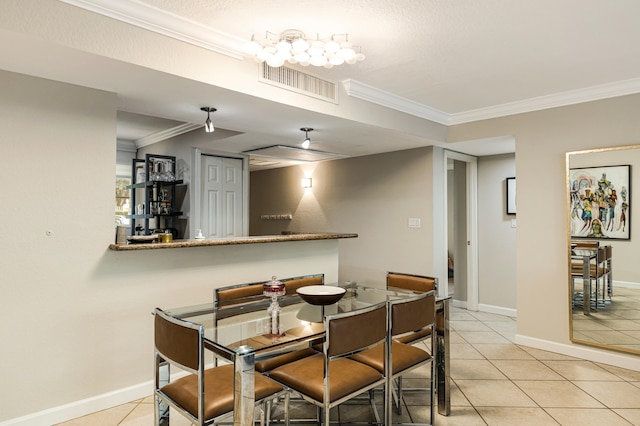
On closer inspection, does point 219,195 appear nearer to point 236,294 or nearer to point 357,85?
point 357,85

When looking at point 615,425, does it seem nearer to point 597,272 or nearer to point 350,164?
point 597,272

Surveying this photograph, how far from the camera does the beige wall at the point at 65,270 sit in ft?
7.42

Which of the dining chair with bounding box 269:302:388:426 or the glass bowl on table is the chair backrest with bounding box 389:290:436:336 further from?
the glass bowl on table

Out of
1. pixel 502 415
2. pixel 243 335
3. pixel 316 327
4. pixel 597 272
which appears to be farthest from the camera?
pixel 597 272

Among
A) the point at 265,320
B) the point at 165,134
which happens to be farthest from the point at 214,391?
the point at 165,134

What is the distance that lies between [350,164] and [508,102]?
2.24 meters

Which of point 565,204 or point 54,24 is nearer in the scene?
point 54,24

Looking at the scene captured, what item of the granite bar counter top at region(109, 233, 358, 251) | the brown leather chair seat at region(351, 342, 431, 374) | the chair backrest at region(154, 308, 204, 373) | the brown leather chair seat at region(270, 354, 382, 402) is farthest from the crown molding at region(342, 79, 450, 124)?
the chair backrest at region(154, 308, 204, 373)

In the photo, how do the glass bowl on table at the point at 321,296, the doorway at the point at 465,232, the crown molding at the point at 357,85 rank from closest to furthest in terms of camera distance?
the crown molding at the point at 357,85, the glass bowl on table at the point at 321,296, the doorway at the point at 465,232

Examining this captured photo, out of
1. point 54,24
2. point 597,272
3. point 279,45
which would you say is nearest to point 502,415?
point 597,272

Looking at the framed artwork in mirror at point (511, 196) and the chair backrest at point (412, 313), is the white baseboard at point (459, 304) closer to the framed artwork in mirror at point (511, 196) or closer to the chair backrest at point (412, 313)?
the framed artwork in mirror at point (511, 196)

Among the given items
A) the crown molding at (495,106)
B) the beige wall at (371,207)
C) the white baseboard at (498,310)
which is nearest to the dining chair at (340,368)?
the beige wall at (371,207)

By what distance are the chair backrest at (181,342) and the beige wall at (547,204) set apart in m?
3.37

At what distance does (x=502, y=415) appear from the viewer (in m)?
2.50
